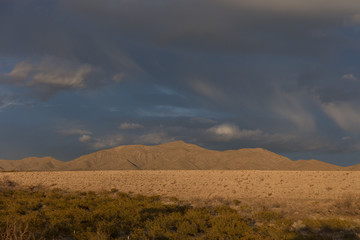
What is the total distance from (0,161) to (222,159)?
400 feet

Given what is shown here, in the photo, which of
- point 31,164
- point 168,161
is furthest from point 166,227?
point 31,164

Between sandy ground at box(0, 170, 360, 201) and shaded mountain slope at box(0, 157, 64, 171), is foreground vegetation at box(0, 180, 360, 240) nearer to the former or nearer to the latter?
sandy ground at box(0, 170, 360, 201)

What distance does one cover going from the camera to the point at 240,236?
417 inches

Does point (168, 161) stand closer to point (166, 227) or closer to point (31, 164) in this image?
point (31, 164)

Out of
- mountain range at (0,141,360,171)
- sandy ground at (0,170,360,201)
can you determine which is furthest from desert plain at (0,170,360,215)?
mountain range at (0,141,360,171)

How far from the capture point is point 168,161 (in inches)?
4806

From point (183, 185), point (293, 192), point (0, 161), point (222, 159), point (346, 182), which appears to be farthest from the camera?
point (0, 161)

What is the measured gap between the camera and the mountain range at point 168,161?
11190 cm

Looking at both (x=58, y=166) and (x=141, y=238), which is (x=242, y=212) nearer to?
(x=141, y=238)

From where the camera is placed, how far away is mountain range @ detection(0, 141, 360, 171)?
111900mm

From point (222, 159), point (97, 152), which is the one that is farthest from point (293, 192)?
point (97, 152)

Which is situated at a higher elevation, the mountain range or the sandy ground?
the mountain range

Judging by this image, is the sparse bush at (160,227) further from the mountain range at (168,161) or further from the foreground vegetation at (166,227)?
the mountain range at (168,161)

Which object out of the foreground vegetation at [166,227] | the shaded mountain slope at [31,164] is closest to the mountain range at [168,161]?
the shaded mountain slope at [31,164]
